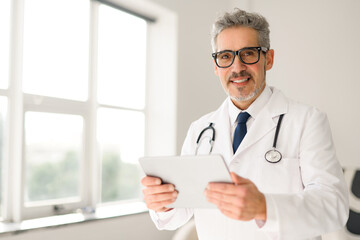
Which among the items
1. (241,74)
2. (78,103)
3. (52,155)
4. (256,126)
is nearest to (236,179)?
(256,126)

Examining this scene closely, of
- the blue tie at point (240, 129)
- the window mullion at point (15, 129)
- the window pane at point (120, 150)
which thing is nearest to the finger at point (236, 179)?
the blue tie at point (240, 129)

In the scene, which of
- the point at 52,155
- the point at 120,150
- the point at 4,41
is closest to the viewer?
the point at 4,41

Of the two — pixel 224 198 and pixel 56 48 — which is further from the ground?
pixel 56 48

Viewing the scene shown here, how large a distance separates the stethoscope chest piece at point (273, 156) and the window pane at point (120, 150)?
2.23m

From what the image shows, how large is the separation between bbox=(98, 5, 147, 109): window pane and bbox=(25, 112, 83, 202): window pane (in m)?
0.47

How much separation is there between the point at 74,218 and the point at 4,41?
1.39 meters

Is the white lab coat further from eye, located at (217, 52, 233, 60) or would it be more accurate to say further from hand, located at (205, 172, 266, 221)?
eye, located at (217, 52, 233, 60)

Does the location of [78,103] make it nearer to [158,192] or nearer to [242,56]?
[242,56]

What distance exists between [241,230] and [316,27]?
3.04m

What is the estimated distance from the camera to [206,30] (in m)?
4.16

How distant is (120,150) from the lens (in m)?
3.64

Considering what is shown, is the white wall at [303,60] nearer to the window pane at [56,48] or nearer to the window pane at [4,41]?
the window pane at [56,48]

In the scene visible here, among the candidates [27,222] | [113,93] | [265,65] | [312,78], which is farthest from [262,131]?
[312,78]

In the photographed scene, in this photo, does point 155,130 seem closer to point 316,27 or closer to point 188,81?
point 188,81
